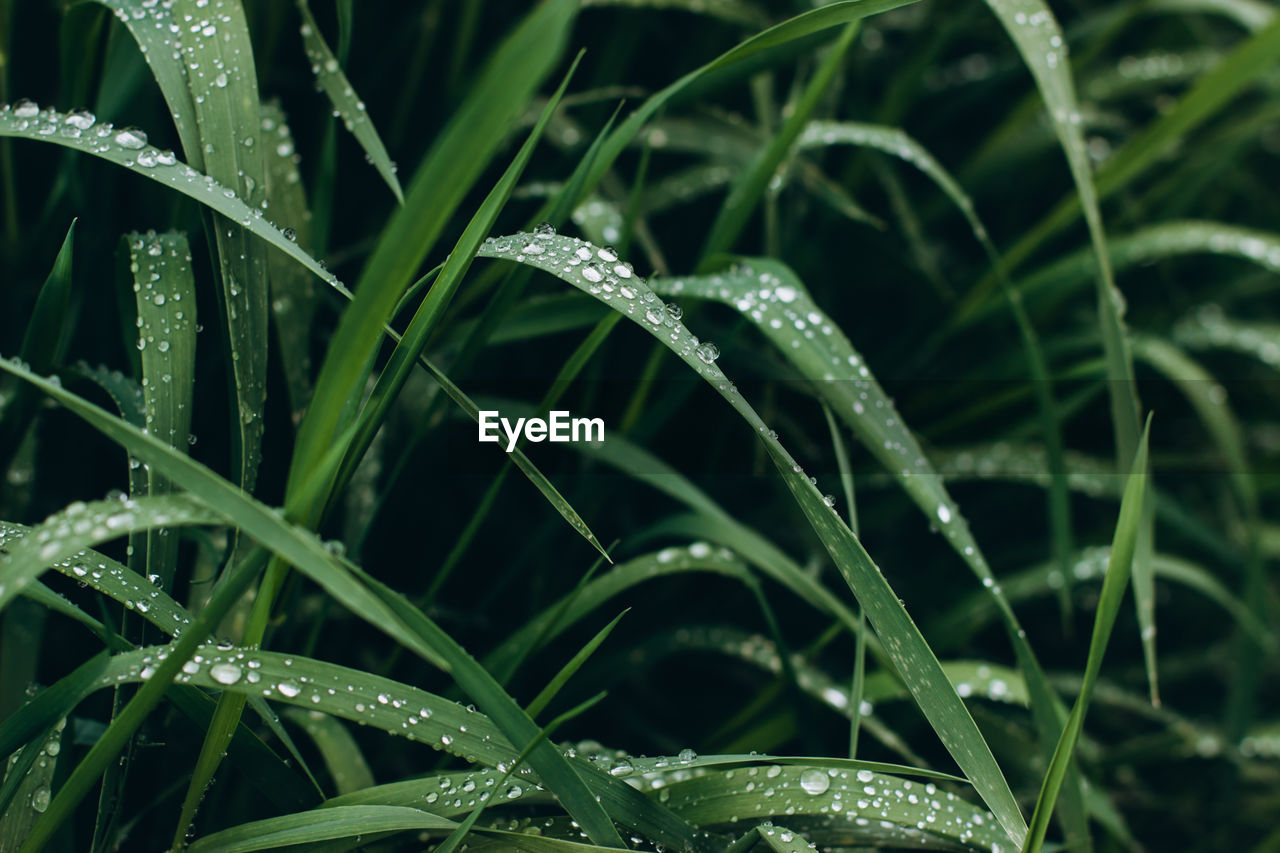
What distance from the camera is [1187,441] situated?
1119 mm

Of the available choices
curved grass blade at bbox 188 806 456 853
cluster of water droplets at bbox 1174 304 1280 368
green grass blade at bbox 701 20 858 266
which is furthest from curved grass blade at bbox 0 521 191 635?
cluster of water droplets at bbox 1174 304 1280 368

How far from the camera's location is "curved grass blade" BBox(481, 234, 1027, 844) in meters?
0.47

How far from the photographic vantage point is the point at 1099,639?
1.50 ft

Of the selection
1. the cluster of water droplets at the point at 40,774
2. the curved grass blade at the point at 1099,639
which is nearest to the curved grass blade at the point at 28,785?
the cluster of water droplets at the point at 40,774

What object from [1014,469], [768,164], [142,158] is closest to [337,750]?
[142,158]

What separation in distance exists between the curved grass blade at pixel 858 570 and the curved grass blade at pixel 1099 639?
0.03 metres

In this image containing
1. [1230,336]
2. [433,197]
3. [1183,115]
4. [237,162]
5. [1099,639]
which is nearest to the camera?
[433,197]

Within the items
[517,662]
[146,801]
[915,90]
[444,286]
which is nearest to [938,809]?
[517,662]

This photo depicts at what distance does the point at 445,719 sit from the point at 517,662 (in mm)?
87

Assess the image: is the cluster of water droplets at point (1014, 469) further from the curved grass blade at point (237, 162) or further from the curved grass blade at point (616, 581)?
the curved grass blade at point (237, 162)

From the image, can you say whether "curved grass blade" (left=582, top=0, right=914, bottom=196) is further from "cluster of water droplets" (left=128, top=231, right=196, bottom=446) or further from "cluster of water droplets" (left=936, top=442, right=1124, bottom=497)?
"cluster of water droplets" (left=936, top=442, right=1124, bottom=497)

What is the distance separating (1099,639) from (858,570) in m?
0.14

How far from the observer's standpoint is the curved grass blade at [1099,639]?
1.43 feet

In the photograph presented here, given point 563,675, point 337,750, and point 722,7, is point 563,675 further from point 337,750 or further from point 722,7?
point 722,7
